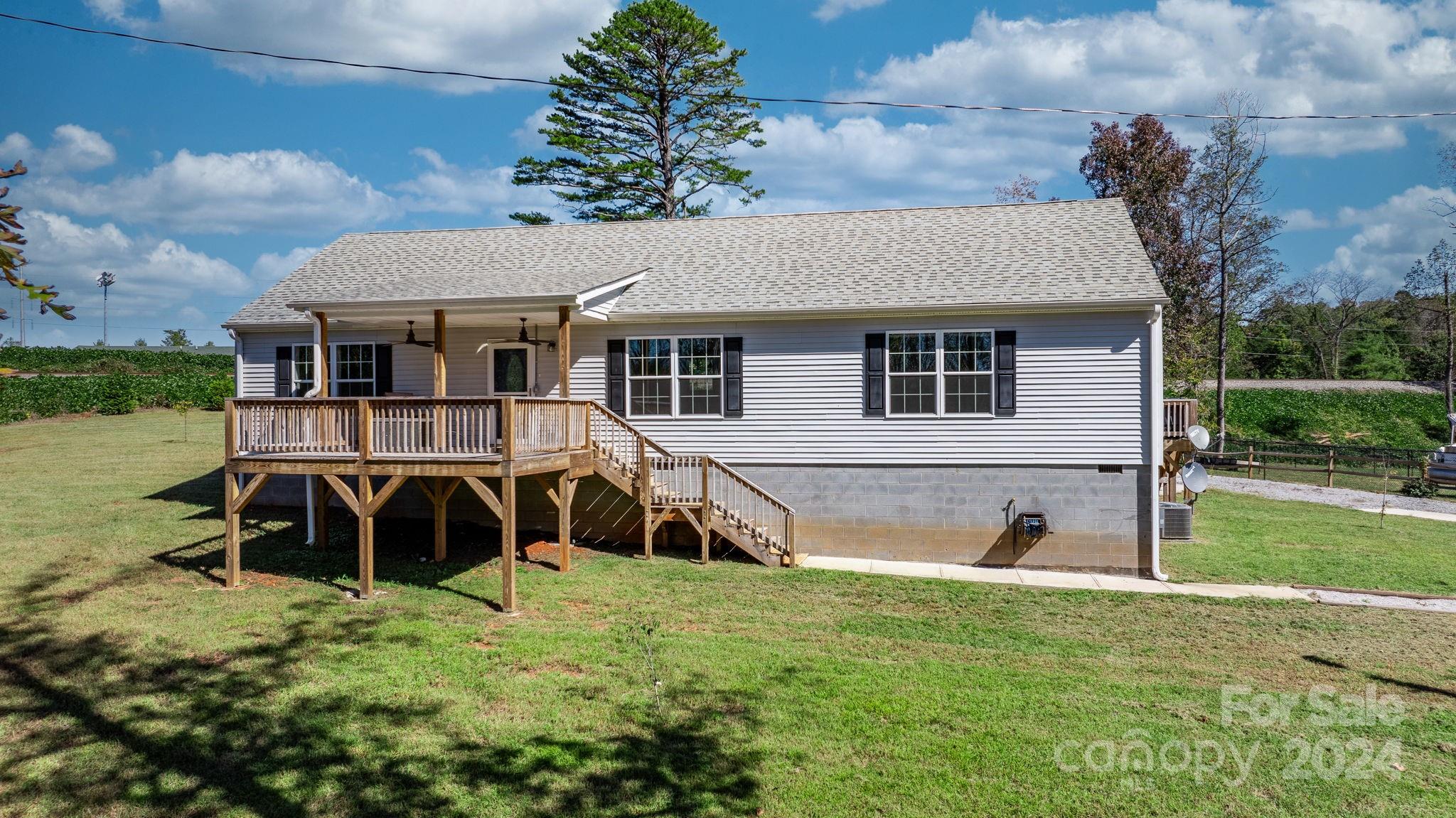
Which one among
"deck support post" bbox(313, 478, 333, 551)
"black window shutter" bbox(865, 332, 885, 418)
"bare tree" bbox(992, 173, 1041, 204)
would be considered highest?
"bare tree" bbox(992, 173, 1041, 204)

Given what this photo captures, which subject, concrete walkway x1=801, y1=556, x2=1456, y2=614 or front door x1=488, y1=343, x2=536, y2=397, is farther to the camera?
front door x1=488, y1=343, x2=536, y2=397

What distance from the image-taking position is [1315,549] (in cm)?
1427

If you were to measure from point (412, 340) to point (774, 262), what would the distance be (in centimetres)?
655

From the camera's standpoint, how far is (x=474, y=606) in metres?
9.91

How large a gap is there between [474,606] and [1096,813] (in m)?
7.06

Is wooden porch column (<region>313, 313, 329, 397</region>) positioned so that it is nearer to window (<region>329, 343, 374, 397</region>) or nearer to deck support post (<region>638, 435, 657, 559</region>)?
window (<region>329, 343, 374, 397</region>)

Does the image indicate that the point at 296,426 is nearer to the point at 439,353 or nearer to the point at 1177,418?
the point at 439,353

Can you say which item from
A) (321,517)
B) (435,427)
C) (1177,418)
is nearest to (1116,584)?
(1177,418)

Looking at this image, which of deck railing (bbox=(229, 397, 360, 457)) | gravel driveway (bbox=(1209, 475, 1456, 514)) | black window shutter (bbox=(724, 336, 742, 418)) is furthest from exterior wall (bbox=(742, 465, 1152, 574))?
gravel driveway (bbox=(1209, 475, 1456, 514))

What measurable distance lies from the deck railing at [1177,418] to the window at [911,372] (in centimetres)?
544

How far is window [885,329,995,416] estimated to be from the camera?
43.4 ft

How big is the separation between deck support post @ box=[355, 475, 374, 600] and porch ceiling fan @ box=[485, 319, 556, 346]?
4409 mm

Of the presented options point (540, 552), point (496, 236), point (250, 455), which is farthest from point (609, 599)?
point (496, 236)

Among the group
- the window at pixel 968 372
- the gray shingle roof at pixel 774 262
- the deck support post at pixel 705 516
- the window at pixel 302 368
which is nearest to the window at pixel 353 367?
the window at pixel 302 368
